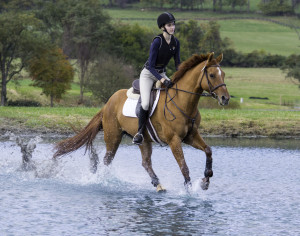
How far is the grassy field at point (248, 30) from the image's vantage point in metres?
114

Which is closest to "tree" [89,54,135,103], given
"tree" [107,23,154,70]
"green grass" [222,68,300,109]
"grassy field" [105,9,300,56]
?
"tree" [107,23,154,70]

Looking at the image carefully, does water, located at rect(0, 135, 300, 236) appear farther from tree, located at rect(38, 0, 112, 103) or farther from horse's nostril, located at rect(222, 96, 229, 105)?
tree, located at rect(38, 0, 112, 103)

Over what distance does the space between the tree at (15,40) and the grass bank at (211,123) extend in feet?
69.1

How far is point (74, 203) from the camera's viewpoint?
10836 millimetres

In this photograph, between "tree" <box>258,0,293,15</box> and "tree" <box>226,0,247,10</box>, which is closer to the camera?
"tree" <box>258,0,293,15</box>

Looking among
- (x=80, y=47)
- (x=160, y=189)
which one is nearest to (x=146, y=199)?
(x=160, y=189)

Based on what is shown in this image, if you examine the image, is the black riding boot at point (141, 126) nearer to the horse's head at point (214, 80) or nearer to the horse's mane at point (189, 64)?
the horse's mane at point (189, 64)

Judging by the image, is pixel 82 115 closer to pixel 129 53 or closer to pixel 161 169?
pixel 161 169

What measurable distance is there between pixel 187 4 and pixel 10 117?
369 feet

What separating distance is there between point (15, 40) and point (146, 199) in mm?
38815

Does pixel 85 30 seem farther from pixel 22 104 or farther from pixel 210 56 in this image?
pixel 210 56

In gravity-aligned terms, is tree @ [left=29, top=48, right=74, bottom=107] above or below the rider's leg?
below

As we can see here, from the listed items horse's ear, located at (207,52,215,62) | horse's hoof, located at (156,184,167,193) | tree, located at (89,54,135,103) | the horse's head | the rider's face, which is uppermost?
the rider's face

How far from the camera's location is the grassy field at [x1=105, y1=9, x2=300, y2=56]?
4498 inches
